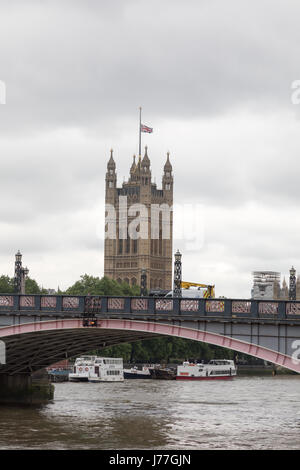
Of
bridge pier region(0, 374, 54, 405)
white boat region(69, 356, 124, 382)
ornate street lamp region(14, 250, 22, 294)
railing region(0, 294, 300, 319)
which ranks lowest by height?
white boat region(69, 356, 124, 382)

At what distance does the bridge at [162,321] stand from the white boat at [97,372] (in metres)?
44.7

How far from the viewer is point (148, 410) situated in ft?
196

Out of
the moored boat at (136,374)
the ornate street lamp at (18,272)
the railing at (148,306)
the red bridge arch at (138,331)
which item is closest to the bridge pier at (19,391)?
the red bridge arch at (138,331)

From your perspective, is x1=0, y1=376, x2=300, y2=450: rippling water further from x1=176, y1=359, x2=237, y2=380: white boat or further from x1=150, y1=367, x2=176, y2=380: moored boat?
x1=176, y1=359, x2=237, y2=380: white boat

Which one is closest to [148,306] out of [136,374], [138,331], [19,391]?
[138,331]

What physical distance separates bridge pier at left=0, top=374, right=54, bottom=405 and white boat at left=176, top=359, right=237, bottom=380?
167 feet

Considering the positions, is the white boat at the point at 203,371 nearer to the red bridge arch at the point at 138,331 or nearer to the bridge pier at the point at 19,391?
the bridge pier at the point at 19,391

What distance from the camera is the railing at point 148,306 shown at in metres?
44.2

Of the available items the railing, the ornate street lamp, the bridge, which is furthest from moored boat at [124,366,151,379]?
the railing

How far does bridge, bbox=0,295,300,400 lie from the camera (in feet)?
143

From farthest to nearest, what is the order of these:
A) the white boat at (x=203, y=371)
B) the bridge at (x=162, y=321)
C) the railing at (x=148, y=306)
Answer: the white boat at (x=203, y=371), the railing at (x=148, y=306), the bridge at (x=162, y=321)
